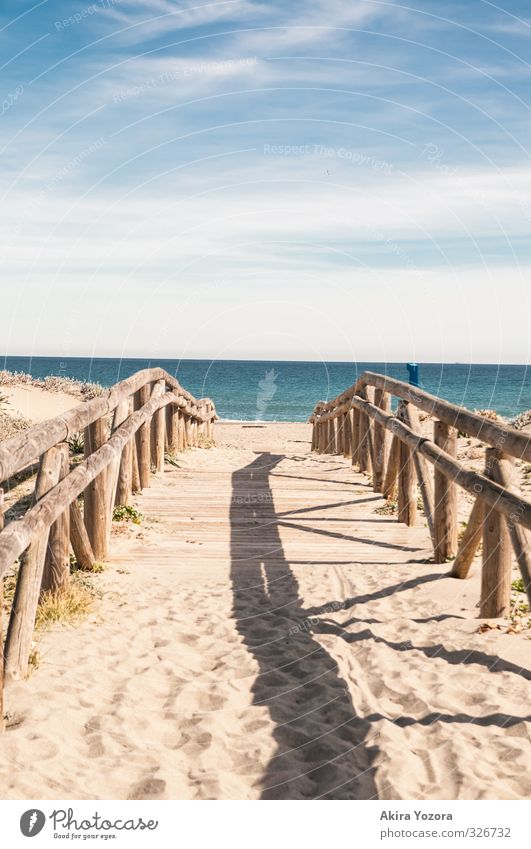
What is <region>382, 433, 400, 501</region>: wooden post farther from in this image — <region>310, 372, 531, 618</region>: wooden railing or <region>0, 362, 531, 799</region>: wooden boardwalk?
<region>0, 362, 531, 799</region>: wooden boardwalk

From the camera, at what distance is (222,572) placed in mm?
6879

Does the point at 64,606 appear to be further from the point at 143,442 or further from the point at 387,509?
the point at 387,509

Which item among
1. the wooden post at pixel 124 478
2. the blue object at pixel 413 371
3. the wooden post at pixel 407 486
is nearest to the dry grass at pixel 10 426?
the wooden post at pixel 124 478

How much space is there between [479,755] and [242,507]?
239 inches

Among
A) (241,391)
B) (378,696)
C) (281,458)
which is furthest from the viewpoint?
(241,391)

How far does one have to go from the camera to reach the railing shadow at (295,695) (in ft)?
11.7

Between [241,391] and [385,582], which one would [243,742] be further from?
[241,391]

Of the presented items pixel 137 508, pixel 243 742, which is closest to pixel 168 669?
pixel 243 742

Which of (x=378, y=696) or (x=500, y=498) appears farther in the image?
(x=500, y=498)

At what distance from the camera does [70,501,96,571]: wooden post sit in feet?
19.3

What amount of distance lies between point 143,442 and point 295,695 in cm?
588
